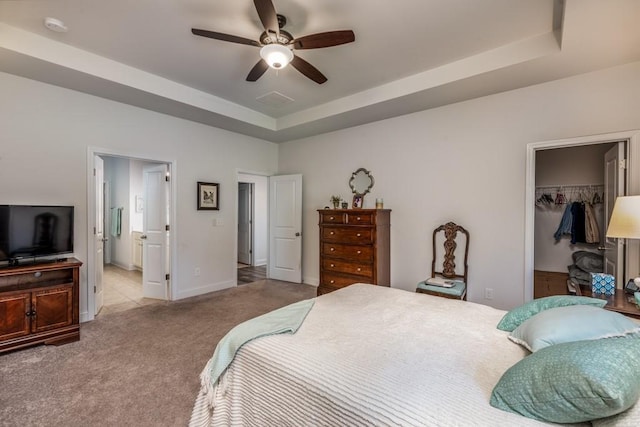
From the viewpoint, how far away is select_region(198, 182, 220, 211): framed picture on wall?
443 cm

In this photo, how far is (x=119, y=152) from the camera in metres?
3.61

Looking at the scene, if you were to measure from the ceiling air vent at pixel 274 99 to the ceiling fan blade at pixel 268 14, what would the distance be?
1.69 meters

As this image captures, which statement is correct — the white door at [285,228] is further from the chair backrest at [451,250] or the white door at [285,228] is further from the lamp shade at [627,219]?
the lamp shade at [627,219]

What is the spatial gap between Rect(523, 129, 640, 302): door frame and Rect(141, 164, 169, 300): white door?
452 centimetres

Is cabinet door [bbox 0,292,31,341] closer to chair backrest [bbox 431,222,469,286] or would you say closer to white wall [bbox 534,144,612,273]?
chair backrest [bbox 431,222,469,286]

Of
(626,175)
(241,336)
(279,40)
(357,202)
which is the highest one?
(279,40)

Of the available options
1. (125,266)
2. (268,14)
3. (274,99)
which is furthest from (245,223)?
(268,14)

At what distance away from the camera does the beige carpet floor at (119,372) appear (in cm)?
181

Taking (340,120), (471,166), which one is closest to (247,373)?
(471,166)

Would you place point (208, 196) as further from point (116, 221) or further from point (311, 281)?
point (116, 221)

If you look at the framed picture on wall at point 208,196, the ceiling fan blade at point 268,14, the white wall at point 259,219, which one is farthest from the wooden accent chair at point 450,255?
the white wall at point 259,219

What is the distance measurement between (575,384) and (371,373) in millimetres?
644

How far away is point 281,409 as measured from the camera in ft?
3.99

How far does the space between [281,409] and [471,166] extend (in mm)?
3299
